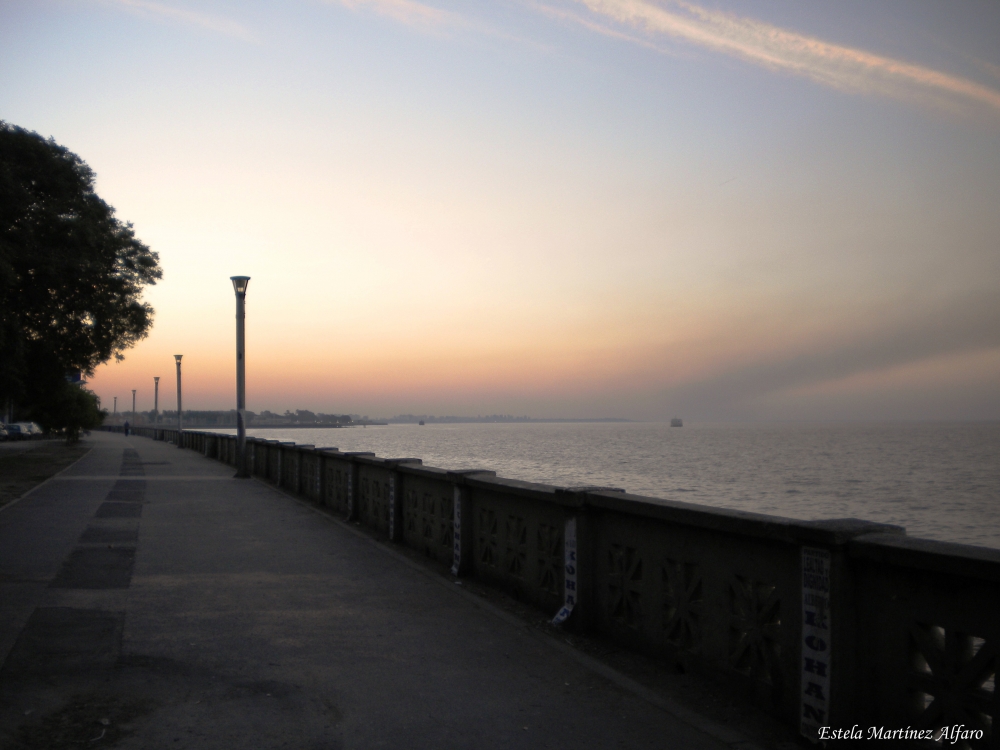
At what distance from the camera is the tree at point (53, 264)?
2355 centimetres

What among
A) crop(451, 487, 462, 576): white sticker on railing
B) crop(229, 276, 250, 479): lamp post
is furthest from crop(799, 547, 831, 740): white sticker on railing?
crop(229, 276, 250, 479): lamp post

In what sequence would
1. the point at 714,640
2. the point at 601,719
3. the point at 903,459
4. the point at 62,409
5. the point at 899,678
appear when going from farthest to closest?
the point at 903,459 < the point at 62,409 < the point at 714,640 < the point at 601,719 < the point at 899,678

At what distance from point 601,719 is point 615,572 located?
1.52 meters

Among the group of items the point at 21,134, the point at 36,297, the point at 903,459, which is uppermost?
the point at 21,134

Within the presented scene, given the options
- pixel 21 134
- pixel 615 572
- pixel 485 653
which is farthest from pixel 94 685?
pixel 21 134

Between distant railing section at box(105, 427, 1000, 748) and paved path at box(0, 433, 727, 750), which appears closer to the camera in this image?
distant railing section at box(105, 427, 1000, 748)

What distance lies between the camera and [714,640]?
5.24 metres

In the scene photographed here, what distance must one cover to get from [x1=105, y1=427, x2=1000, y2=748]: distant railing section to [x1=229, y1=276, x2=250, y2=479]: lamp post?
652 inches

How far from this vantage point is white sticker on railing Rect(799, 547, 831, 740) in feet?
13.9

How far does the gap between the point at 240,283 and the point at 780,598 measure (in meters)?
21.6

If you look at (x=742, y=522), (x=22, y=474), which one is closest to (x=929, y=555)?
(x=742, y=522)

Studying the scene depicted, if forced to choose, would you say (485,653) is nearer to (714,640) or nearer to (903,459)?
(714,640)


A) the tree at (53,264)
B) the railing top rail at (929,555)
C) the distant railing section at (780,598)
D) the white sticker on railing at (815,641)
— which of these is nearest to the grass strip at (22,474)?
the tree at (53,264)

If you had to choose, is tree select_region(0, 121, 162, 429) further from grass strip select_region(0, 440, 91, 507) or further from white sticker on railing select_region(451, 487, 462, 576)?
white sticker on railing select_region(451, 487, 462, 576)
